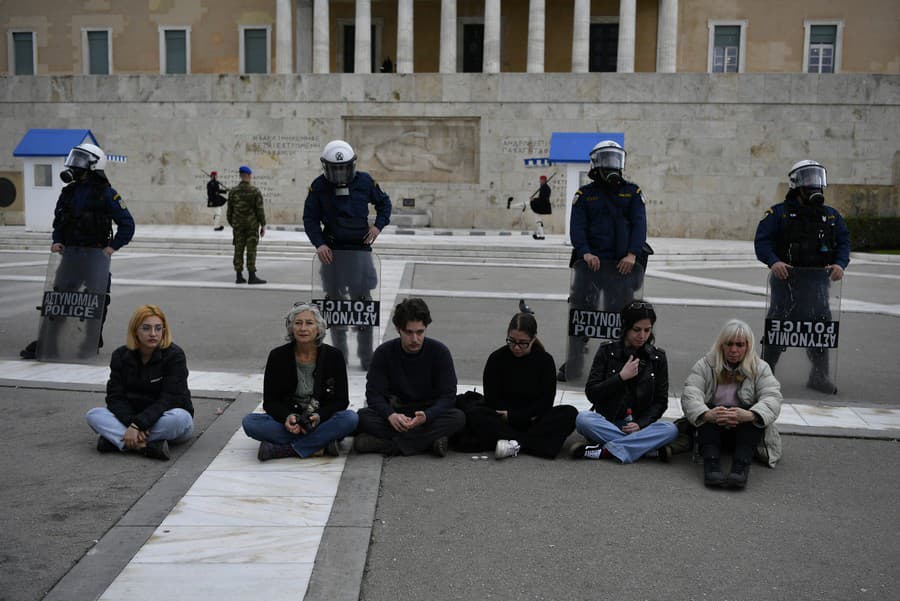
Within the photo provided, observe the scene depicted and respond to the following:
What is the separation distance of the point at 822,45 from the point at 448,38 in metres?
15.8

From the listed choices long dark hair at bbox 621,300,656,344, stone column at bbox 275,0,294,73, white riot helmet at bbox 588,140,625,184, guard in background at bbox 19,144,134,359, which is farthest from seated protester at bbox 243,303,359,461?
stone column at bbox 275,0,294,73

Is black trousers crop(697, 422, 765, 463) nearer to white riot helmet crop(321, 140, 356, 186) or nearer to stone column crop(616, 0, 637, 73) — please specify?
white riot helmet crop(321, 140, 356, 186)

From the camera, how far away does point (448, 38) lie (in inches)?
1373

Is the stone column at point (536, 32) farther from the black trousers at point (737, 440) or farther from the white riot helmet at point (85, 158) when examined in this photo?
the black trousers at point (737, 440)

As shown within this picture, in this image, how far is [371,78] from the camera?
101 ft

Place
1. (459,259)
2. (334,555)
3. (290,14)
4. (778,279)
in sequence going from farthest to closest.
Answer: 1. (290,14)
2. (459,259)
3. (778,279)
4. (334,555)

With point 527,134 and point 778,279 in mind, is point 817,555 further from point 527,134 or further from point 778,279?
point 527,134

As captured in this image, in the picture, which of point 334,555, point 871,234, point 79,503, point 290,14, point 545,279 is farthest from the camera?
point 290,14

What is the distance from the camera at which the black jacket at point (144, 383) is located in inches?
251

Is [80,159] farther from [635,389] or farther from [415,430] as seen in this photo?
[635,389]

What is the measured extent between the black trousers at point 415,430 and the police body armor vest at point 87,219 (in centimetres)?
460

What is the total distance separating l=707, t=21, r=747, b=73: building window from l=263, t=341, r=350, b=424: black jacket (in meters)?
36.2

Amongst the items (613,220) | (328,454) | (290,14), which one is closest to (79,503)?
(328,454)

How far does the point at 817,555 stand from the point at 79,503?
3.99 metres
